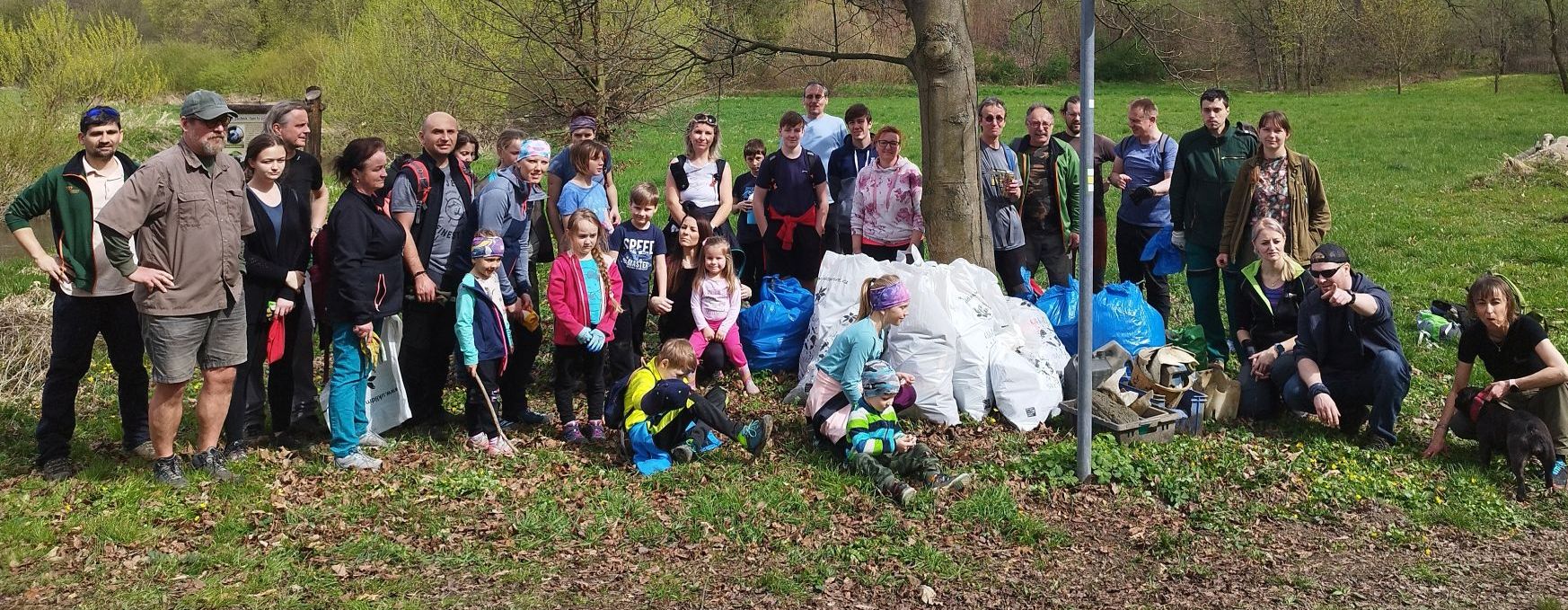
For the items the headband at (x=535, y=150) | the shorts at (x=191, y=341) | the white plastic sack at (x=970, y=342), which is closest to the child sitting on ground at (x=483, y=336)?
the headband at (x=535, y=150)

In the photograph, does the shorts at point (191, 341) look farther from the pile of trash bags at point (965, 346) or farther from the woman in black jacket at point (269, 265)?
the pile of trash bags at point (965, 346)

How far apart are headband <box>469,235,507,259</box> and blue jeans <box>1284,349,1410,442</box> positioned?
4443 millimetres

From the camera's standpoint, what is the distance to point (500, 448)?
6.27 meters

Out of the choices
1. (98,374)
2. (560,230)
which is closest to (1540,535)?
(560,230)

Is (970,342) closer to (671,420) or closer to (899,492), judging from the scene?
(899,492)

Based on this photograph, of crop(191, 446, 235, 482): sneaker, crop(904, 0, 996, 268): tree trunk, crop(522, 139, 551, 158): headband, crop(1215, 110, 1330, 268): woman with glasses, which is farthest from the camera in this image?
crop(904, 0, 996, 268): tree trunk

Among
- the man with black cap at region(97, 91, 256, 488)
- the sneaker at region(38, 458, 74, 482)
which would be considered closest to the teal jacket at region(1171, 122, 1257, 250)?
the man with black cap at region(97, 91, 256, 488)

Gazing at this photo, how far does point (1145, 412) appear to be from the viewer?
6.35 metres

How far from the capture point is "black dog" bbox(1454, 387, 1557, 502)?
219 inches

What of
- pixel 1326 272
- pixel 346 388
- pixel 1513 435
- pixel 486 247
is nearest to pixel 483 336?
pixel 486 247

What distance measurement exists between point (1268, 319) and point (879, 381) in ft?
8.69

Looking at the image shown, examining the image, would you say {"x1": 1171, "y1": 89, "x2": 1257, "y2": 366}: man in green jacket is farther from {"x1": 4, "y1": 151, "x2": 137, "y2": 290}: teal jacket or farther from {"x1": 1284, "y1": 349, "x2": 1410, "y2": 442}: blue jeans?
{"x1": 4, "y1": 151, "x2": 137, "y2": 290}: teal jacket

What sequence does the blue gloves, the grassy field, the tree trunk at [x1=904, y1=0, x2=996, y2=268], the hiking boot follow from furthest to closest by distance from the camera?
the tree trunk at [x1=904, y1=0, x2=996, y2=268] → the blue gloves → the hiking boot → the grassy field

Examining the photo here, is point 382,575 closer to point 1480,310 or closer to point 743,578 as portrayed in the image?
point 743,578
